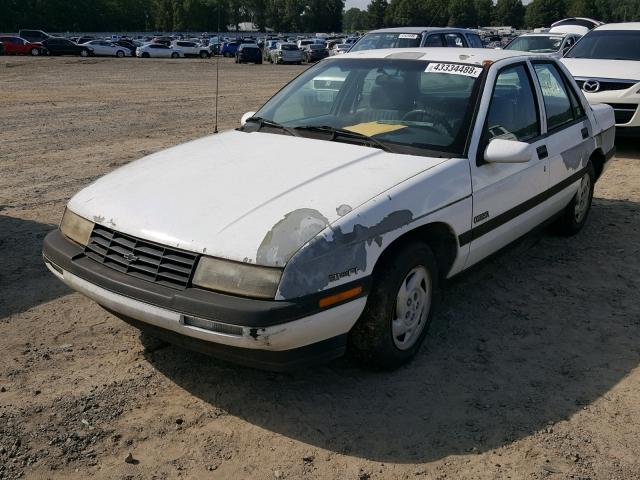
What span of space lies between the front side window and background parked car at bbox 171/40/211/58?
48.0 metres

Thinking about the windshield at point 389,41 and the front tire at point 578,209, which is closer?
the front tire at point 578,209

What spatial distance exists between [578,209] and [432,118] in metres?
2.38

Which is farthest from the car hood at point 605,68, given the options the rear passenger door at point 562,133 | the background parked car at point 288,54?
the background parked car at point 288,54

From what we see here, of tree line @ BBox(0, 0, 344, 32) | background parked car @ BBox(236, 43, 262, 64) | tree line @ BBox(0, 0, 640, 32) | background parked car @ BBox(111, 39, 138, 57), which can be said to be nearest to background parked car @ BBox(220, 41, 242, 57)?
background parked car @ BBox(111, 39, 138, 57)

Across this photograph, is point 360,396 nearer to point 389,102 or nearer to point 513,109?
point 389,102

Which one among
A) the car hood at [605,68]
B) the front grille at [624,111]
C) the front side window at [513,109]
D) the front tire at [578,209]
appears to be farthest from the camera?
the car hood at [605,68]

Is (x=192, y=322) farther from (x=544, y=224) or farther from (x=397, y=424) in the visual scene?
(x=544, y=224)

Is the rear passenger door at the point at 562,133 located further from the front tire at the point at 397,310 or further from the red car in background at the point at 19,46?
the red car in background at the point at 19,46

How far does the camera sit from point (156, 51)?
4878 centimetres

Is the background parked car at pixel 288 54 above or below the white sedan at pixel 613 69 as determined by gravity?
below

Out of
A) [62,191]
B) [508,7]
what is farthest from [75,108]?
[508,7]

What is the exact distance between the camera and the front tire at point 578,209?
5613 mm

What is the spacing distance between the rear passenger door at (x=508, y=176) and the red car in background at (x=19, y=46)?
47.2m

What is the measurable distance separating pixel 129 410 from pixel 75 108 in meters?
12.6
